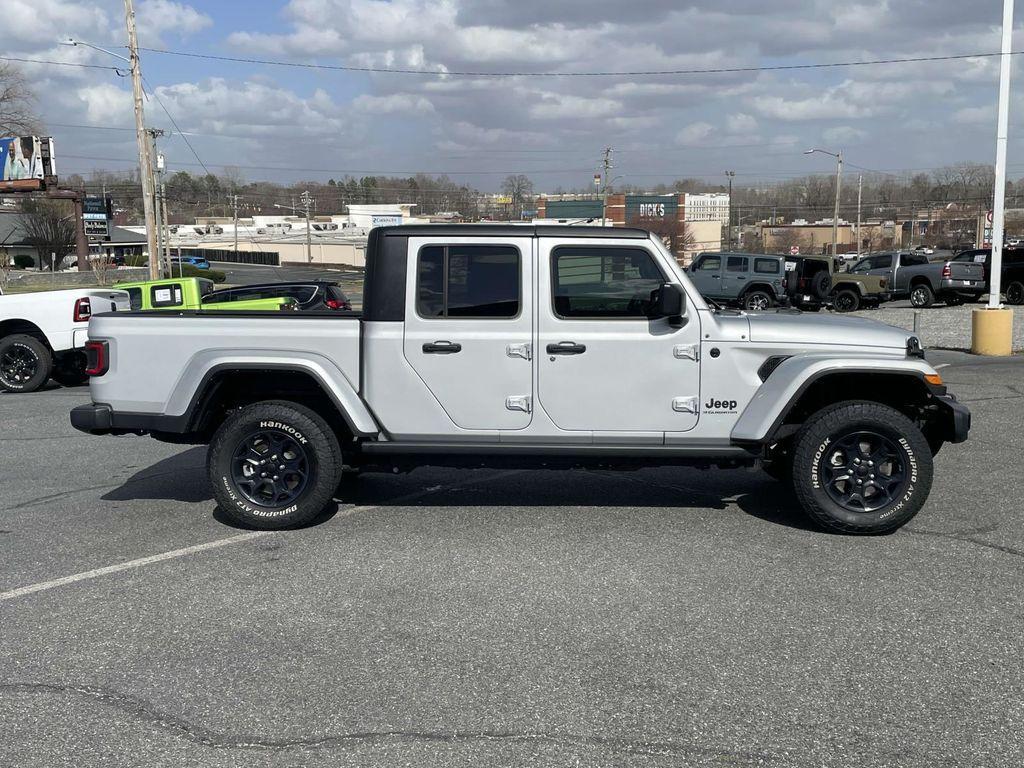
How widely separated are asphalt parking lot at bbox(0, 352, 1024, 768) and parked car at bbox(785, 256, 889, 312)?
21.9m

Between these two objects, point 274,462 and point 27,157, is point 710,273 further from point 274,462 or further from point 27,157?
point 27,157

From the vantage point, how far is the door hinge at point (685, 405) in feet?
20.2

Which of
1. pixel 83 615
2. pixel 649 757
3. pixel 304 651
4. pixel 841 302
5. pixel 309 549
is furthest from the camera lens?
pixel 841 302

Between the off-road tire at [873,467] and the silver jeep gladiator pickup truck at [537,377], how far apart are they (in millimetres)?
12

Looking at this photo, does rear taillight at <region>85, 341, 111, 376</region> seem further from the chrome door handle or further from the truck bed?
the chrome door handle

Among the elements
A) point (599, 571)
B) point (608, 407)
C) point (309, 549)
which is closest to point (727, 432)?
point (608, 407)

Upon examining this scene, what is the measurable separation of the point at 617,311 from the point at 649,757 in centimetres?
324

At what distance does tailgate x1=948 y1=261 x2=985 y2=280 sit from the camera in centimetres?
2794

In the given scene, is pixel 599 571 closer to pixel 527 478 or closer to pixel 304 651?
pixel 304 651

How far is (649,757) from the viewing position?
3529 mm

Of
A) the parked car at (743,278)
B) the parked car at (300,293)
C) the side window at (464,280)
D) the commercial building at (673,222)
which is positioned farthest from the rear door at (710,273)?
the commercial building at (673,222)

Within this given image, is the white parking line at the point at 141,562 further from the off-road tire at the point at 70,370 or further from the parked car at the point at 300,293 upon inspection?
the parked car at the point at 300,293

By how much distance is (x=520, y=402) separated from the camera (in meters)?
6.21

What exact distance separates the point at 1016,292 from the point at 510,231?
26.8 metres
